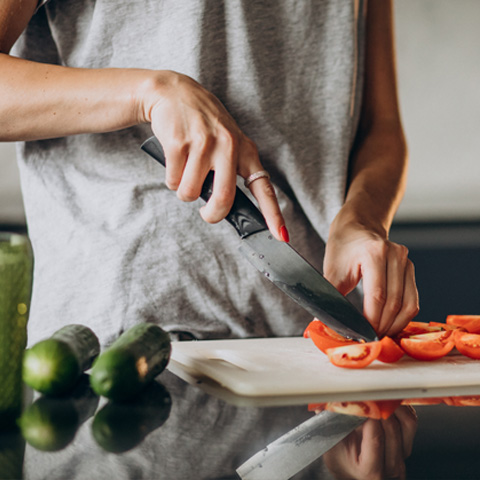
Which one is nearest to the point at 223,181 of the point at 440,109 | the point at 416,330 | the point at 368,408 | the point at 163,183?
the point at 163,183

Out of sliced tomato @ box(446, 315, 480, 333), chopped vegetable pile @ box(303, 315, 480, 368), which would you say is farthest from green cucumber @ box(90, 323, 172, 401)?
sliced tomato @ box(446, 315, 480, 333)

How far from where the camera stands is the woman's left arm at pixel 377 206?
112 cm

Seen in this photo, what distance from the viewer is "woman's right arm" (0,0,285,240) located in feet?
3.18

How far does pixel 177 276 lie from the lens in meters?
1.25

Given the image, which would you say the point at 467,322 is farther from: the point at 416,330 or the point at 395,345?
the point at 395,345

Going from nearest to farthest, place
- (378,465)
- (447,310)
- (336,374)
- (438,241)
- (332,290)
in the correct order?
(378,465) → (336,374) → (332,290) → (447,310) → (438,241)

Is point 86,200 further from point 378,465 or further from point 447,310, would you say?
point 447,310

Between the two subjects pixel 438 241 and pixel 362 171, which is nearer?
pixel 362 171

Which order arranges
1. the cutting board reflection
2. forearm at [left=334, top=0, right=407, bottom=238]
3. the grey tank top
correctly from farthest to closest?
forearm at [left=334, top=0, right=407, bottom=238], the grey tank top, the cutting board reflection

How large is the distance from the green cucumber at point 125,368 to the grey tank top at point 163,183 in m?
0.38

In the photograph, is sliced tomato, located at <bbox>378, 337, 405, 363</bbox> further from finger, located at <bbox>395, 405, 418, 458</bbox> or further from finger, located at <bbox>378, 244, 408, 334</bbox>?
finger, located at <bbox>395, 405, 418, 458</bbox>

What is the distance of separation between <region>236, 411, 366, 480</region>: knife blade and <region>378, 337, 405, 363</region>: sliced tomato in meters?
0.26

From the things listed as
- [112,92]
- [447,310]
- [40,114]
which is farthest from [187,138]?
[447,310]

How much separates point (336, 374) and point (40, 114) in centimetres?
71
